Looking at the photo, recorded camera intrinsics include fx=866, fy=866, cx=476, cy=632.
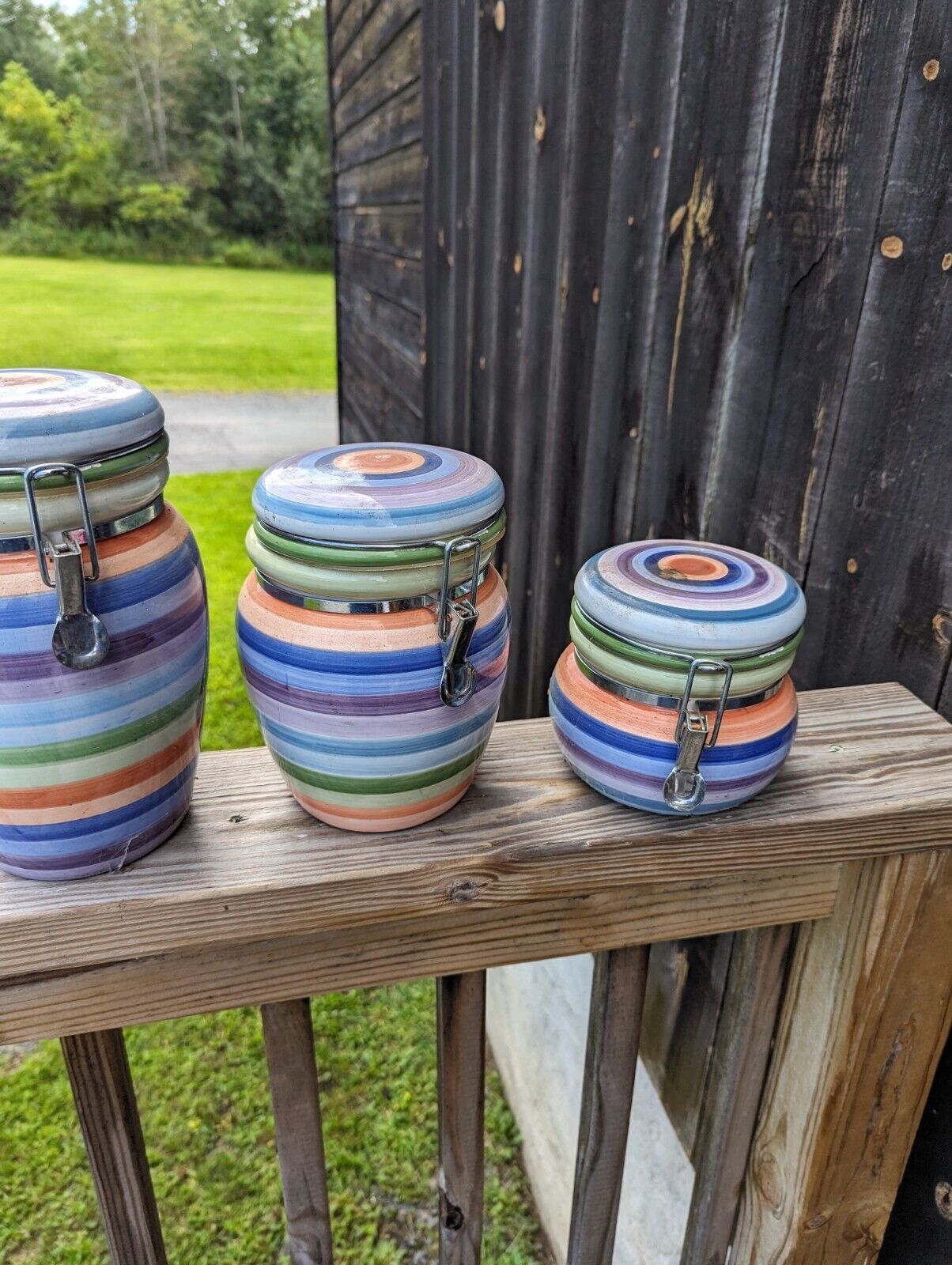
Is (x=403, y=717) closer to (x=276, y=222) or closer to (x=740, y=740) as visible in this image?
(x=740, y=740)

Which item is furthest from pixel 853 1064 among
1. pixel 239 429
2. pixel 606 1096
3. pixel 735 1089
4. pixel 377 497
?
pixel 239 429

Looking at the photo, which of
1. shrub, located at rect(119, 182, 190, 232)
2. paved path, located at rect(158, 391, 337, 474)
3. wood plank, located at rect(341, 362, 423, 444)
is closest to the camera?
wood plank, located at rect(341, 362, 423, 444)

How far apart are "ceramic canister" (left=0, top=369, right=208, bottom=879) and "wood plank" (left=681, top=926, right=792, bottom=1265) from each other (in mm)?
605

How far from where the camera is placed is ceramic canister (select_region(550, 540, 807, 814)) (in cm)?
64

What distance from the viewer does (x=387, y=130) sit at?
3260mm

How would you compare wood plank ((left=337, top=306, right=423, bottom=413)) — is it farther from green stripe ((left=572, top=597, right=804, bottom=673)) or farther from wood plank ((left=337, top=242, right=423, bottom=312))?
green stripe ((left=572, top=597, right=804, bottom=673))

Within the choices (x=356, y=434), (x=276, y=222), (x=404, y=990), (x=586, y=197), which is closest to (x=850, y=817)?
(x=586, y=197)

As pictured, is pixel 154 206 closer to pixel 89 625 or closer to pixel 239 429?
pixel 239 429

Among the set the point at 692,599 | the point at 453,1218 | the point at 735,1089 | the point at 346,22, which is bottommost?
the point at 453,1218

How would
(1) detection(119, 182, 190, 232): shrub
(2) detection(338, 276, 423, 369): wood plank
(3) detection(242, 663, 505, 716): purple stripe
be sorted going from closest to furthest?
1. (3) detection(242, 663, 505, 716): purple stripe
2. (2) detection(338, 276, 423, 369): wood plank
3. (1) detection(119, 182, 190, 232): shrub

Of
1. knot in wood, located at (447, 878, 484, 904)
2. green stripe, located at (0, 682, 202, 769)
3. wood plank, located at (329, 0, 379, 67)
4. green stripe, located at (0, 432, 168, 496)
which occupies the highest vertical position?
wood plank, located at (329, 0, 379, 67)

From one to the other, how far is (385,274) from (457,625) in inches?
132

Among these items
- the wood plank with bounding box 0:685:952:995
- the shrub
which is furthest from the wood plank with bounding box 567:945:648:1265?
the shrub

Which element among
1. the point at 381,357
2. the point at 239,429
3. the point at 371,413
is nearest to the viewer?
the point at 381,357
